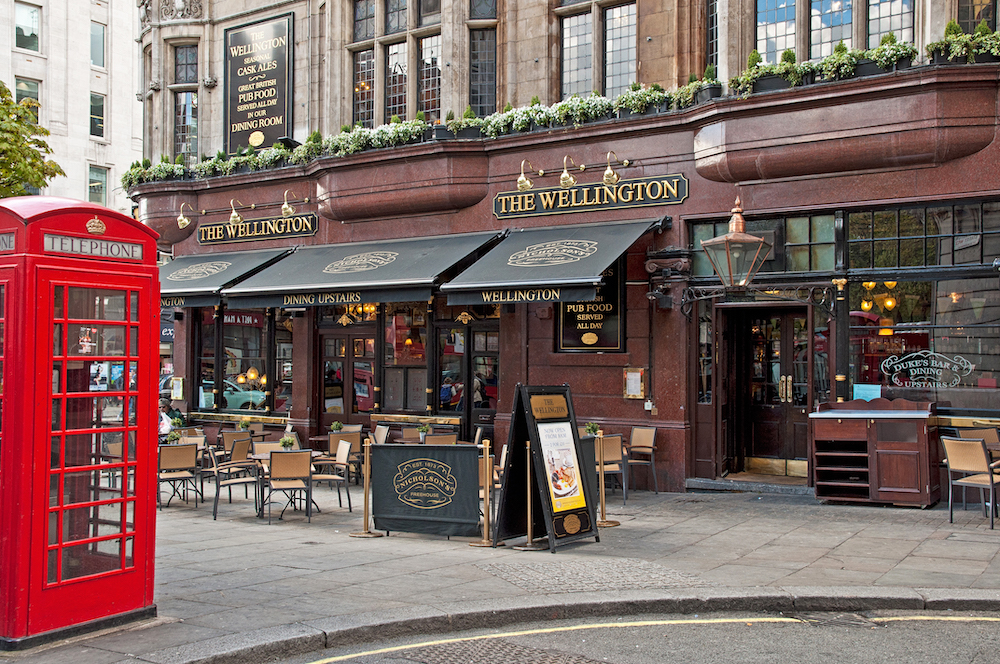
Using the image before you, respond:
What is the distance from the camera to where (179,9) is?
21531 millimetres

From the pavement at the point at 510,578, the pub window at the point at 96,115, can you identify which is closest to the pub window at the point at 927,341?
the pavement at the point at 510,578

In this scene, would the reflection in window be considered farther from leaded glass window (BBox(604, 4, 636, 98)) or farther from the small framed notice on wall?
the small framed notice on wall

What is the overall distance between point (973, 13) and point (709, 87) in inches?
144

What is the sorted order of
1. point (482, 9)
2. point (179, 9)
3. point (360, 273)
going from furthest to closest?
point (179, 9)
point (482, 9)
point (360, 273)

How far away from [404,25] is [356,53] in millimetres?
1344

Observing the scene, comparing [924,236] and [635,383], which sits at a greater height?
[924,236]

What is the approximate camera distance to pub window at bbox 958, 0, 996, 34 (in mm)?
12953

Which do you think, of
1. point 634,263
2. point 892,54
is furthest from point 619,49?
point 892,54

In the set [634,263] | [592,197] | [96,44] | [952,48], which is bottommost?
[634,263]

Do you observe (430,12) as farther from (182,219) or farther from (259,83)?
(182,219)

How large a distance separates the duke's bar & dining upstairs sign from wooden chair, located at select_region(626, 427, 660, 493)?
3643 millimetres

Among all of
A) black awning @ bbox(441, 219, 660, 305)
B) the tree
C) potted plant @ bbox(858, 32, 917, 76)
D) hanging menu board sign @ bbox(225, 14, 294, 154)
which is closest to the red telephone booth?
black awning @ bbox(441, 219, 660, 305)

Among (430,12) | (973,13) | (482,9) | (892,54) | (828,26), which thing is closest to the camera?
(892,54)

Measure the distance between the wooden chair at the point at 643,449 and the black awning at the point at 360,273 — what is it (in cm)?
399
